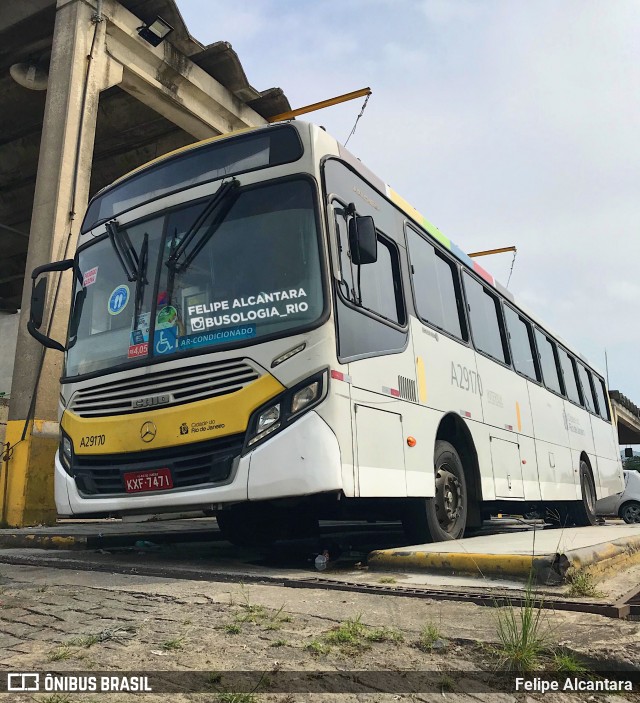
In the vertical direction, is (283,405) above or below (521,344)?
below

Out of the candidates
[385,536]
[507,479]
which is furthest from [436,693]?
[385,536]

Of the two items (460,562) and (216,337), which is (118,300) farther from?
(460,562)

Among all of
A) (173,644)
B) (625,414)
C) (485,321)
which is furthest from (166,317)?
(625,414)

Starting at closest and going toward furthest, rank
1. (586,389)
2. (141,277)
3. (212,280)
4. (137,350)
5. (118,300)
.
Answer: (212,280), (137,350), (141,277), (118,300), (586,389)

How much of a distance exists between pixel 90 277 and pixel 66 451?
1507mm

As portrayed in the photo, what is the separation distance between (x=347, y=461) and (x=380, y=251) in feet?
6.63

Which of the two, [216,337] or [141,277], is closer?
[216,337]

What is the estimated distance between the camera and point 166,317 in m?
5.03

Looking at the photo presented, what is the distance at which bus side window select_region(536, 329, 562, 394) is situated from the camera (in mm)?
10124

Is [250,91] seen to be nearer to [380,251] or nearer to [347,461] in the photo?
[380,251]

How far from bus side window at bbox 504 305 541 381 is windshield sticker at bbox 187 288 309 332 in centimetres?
475

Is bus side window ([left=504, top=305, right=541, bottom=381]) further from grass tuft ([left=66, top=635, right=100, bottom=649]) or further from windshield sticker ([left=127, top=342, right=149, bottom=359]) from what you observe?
grass tuft ([left=66, top=635, right=100, bottom=649])

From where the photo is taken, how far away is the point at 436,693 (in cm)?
211

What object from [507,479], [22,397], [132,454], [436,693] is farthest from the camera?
[22,397]
